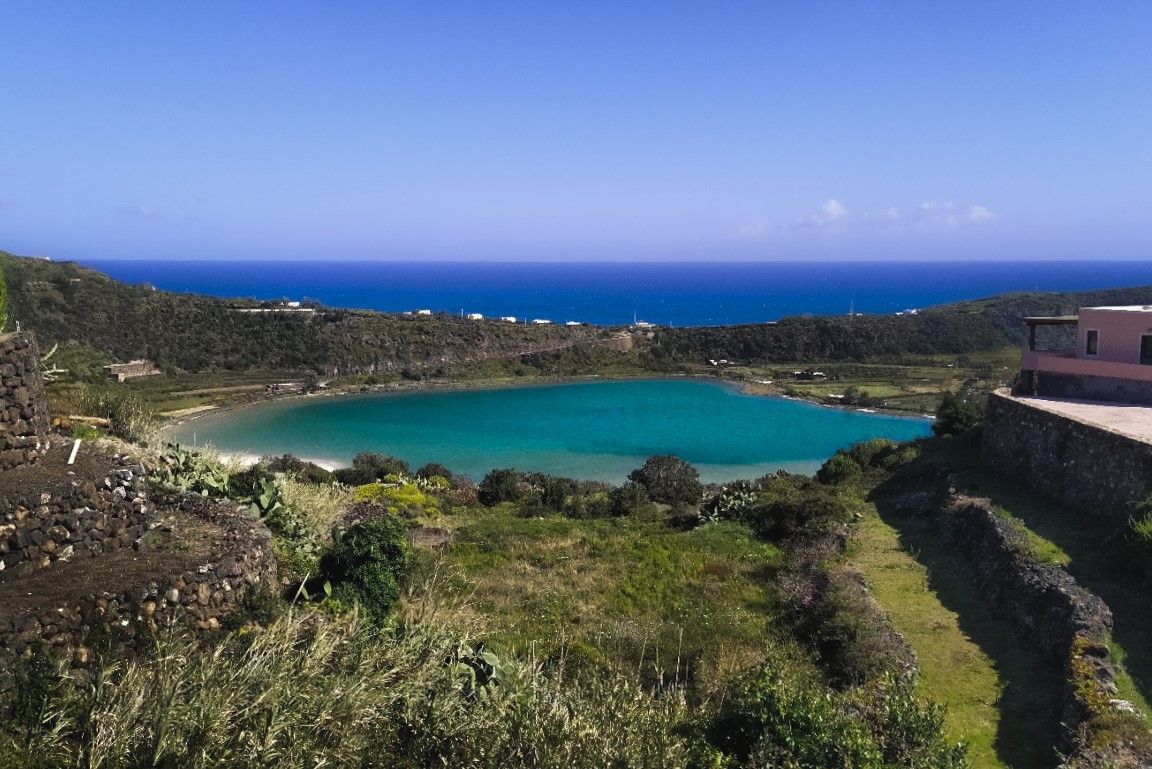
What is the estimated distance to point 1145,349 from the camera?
20.0 m

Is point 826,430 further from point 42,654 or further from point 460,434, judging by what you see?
point 42,654

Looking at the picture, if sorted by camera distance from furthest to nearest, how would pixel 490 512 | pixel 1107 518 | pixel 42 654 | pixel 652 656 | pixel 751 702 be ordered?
pixel 490 512
pixel 1107 518
pixel 652 656
pixel 751 702
pixel 42 654

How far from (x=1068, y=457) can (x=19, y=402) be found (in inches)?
664

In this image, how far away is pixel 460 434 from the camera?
4353 centimetres

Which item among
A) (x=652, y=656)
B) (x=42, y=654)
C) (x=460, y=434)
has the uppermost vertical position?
(x=42, y=654)

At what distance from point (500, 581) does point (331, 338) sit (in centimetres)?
5697

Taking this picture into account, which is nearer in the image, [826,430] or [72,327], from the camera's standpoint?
[826,430]

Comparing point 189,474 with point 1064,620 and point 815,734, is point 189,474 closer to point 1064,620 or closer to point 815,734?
point 815,734

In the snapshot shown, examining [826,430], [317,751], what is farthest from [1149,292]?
[317,751]

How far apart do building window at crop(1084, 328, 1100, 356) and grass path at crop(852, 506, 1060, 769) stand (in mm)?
9531

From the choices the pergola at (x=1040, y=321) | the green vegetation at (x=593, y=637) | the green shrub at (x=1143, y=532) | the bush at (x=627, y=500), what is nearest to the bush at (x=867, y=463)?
the green vegetation at (x=593, y=637)

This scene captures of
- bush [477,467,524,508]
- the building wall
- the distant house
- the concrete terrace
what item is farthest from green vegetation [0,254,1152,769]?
the distant house

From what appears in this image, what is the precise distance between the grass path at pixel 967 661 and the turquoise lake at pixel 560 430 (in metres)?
17.8

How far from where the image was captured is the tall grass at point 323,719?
464 cm
